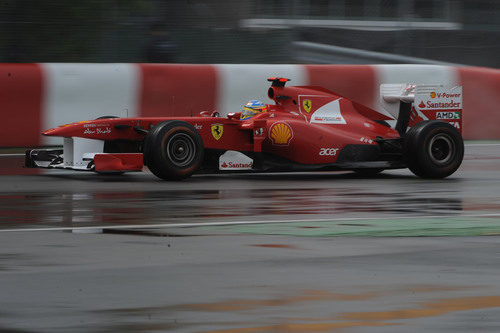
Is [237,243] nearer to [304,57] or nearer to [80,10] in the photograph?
[80,10]

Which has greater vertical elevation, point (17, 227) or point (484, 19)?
point (484, 19)

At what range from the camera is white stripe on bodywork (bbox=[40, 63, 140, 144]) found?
1451cm

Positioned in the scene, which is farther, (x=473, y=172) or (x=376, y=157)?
A: (x=473, y=172)

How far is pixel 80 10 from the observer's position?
53.3 ft

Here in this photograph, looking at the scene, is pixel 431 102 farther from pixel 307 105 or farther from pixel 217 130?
pixel 217 130

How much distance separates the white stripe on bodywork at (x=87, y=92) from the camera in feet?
47.6

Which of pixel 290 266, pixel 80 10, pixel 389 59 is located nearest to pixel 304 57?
pixel 389 59

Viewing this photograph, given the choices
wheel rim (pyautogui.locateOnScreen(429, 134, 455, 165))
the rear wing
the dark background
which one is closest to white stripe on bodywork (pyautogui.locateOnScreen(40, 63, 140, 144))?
the dark background

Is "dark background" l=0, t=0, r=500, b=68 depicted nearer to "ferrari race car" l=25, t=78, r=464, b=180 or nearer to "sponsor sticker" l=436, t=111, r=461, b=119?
"ferrari race car" l=25, t=78, r=464, b=180

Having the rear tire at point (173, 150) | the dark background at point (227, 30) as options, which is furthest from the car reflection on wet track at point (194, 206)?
the dark background at point (227, 30)

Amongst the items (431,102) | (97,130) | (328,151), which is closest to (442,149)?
(431,102)

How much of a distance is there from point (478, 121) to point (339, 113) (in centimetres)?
587

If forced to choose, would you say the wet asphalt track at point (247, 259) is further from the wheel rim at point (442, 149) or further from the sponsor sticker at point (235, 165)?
the wheel rim at point (442, 149)

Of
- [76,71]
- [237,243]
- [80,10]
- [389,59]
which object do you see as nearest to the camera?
[237,243]
